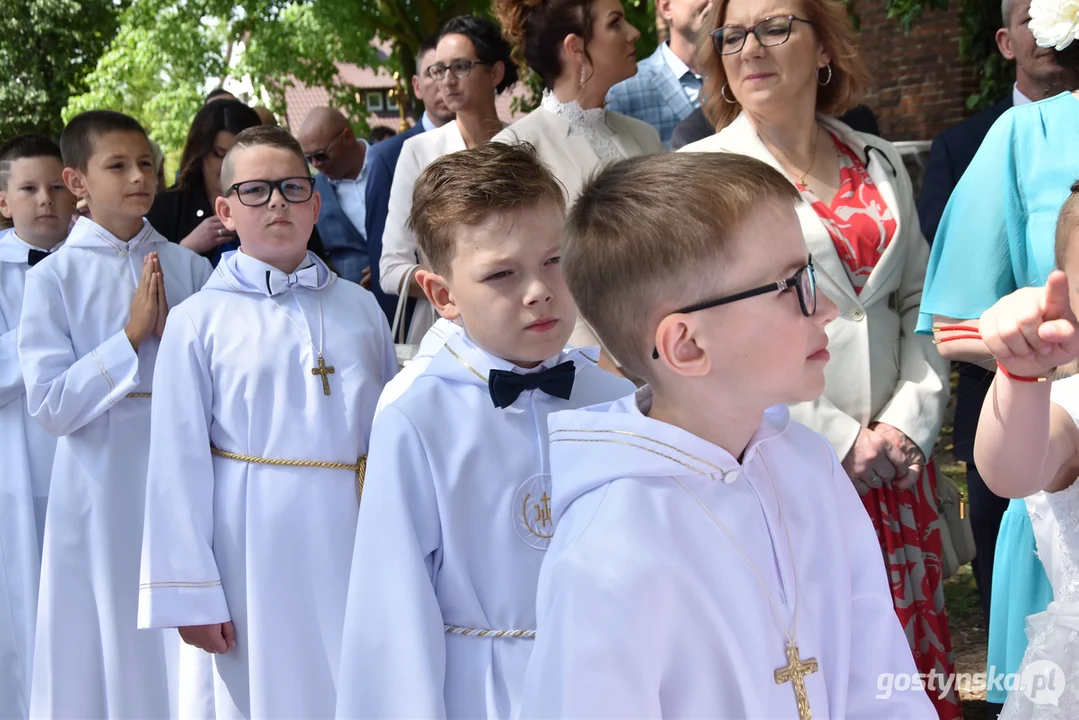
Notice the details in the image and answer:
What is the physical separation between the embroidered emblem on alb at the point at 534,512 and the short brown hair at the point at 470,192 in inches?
20.9

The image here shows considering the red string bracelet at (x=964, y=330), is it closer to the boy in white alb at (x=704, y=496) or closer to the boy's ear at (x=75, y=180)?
the boy in white alb at (x=704, y=496)

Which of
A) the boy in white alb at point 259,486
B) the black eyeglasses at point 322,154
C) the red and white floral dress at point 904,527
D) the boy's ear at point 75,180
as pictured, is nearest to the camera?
the red and white floral dress at point 904,527

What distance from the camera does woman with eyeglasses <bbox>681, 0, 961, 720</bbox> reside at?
3195mm

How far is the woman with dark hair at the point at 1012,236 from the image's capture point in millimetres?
2676

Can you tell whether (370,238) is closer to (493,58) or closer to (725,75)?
(493,58)

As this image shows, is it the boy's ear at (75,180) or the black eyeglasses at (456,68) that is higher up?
the black eyeglasses at (456,68)

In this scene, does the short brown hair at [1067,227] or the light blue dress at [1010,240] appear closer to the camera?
the short brown hair at [1067,227]

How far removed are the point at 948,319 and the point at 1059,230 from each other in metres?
0.48

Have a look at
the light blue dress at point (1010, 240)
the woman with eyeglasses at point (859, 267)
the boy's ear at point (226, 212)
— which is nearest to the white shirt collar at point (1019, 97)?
the woman with eyeglasses at point (859, 267)

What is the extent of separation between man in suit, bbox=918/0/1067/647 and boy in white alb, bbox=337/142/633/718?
4.51ft

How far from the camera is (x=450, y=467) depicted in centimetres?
247

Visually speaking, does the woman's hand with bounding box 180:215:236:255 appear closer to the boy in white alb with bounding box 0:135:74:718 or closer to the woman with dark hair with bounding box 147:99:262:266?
the woman with dark hair with bounding box 147:99:262:266

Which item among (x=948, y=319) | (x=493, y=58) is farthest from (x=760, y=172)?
(x=493, y=58)
